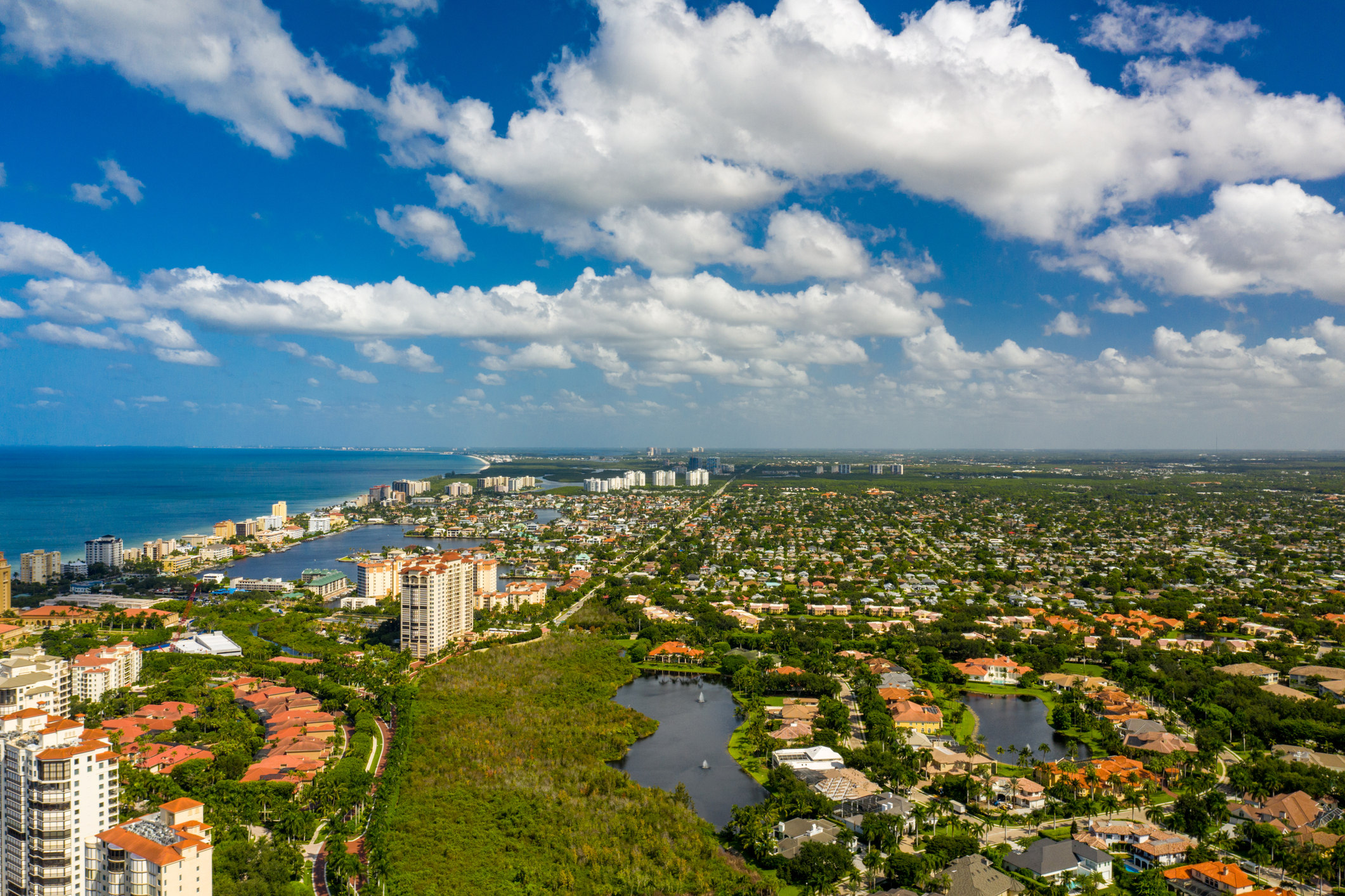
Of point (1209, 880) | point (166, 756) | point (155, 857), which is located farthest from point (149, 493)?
point (1209, 880)

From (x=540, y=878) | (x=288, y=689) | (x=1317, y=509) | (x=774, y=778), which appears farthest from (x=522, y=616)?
(x=1317, y=509)

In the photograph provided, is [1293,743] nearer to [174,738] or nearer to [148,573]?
[174,738]

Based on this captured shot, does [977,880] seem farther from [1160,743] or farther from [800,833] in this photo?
[1160,743]

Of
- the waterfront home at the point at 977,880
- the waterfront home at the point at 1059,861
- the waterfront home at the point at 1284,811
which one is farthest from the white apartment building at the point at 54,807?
the waterfront home at the point at 1284,811

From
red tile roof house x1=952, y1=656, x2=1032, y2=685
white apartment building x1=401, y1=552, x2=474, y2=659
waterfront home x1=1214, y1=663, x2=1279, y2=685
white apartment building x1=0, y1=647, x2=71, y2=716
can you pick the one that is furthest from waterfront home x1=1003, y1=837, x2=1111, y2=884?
white apartment building x1=401, y1=552, x2=474, y2=659

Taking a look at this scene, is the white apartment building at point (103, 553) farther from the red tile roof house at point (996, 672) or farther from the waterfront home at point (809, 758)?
the red tile roof house at point (996, 672)

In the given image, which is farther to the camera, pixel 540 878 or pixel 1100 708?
pixel 1100 708

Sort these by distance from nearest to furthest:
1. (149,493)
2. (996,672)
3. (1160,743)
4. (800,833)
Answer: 1. (800,833)
2. (1160,743)
3. (996,672)
4. (149,493)

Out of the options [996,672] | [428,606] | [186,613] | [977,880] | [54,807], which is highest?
[54,807]

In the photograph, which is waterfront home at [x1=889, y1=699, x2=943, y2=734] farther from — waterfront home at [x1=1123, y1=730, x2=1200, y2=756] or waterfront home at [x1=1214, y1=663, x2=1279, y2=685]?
waterfront home at [x1=1214, y1=663, x2=1279, y2=685]
